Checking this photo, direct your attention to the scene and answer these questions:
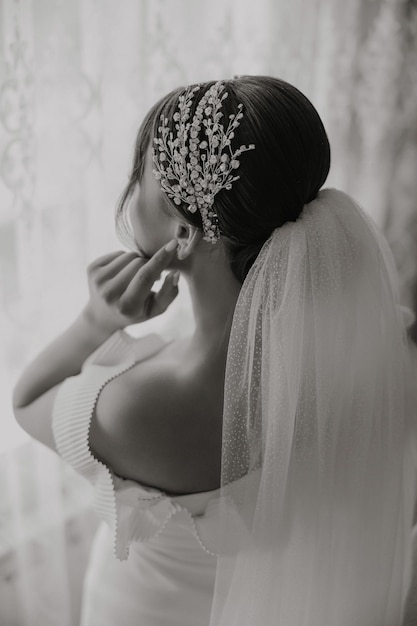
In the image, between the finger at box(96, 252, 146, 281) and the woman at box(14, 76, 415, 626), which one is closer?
the woman at box(14, 76, 415, 626)

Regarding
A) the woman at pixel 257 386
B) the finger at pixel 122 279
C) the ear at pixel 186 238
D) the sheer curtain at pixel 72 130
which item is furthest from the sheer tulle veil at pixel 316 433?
the sheer curtain at pixel 72 130

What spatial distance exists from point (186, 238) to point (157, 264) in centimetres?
6

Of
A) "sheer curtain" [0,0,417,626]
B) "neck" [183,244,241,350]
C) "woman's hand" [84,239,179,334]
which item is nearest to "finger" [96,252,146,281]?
"woman's hand" [84,239,179,334]

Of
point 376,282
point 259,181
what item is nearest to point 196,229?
point 259,181

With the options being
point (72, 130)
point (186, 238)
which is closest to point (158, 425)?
point (186, 238)

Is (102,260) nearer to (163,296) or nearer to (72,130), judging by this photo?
(163,296)

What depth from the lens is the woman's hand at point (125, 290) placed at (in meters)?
0.95

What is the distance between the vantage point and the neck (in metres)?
0.90

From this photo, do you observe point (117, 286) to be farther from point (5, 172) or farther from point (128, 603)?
point (128, 603)

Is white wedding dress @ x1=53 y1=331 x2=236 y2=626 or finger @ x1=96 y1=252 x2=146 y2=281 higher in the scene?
finger @ x1=96 y1=252 x2=146 y2=281

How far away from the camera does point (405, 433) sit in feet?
3.08

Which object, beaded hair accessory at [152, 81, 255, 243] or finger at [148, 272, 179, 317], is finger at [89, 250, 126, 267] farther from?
beaded hair accessory at [152, 81, 255, 243]

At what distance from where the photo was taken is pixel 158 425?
882 mm

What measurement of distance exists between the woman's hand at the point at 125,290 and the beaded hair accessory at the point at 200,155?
116 millimetres
